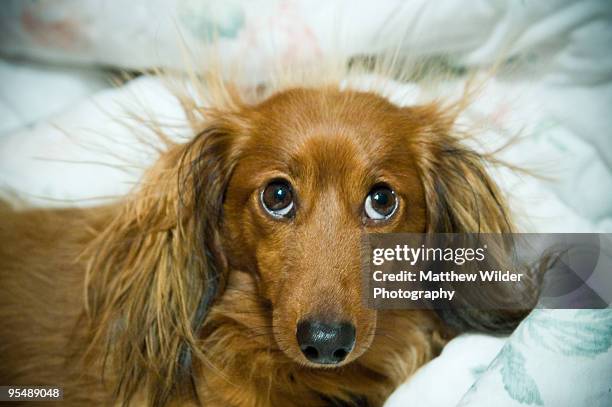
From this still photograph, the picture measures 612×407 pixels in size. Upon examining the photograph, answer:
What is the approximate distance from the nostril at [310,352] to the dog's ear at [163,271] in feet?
0.98

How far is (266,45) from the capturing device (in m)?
1.55

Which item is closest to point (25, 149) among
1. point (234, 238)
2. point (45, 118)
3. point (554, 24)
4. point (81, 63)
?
point (45, 118)

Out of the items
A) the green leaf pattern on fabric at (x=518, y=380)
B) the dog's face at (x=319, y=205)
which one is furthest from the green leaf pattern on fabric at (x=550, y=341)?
the dog's face at (x=319, y=205)

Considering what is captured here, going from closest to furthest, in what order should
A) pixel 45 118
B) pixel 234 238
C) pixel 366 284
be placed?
pixel 366 284, pixel 234 238, pixel 45 118

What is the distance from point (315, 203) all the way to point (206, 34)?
1.89 ft

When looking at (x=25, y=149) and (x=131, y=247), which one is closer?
(x=131, y=247)

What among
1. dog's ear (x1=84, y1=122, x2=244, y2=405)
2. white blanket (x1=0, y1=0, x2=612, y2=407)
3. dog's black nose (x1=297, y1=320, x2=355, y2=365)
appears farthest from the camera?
white blanket (x1=0, y1=0, x2=612, y2=407)

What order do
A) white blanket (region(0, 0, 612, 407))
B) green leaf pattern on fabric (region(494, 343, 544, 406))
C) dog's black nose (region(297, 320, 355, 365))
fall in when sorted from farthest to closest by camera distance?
white blanket (region(0, 0, 612, 407)) → green leaf pattern on fabric (region(494, 343, 544, 406)) → dog's black nose (region(297, 320, 355, 365))

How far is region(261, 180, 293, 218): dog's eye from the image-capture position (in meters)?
1.16

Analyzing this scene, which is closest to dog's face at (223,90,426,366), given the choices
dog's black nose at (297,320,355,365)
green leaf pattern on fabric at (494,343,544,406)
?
dog's black nose at (297,320,355,365)

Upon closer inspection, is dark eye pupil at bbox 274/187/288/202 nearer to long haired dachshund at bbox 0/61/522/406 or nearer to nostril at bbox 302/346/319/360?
long haired dachshund at bbox 0/61/522/406

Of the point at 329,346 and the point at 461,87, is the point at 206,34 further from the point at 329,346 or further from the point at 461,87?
the point at 329,346

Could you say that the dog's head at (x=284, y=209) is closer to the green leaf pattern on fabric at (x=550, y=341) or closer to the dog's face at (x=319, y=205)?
the dog's face at (x=319, y=205)

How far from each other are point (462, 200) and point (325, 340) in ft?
1.48
